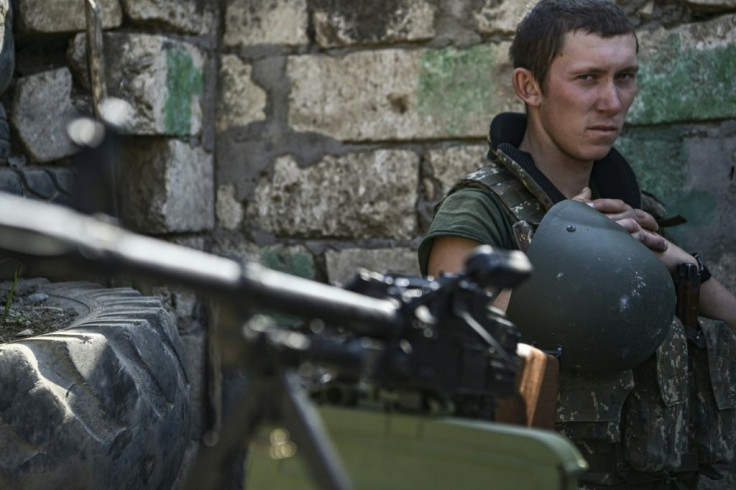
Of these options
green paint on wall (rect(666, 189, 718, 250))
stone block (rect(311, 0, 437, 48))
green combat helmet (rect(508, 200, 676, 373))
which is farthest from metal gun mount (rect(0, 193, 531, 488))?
stone block (rect(311, 0, 437, 48))

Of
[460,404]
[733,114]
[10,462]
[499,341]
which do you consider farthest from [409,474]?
[733,114]

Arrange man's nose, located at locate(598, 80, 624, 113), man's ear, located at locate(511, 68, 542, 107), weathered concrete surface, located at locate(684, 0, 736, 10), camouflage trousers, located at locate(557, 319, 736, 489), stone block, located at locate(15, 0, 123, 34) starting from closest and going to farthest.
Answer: camouflage trousers, located at locate(557, 319, 736, 489), man's nose, located at locate(598, 80, 624, 113), man's ear, located at locate(511, 68, 542, 107), weathered concrete surface, located at locate(684, 0, 736, 10), stone block, located at locate(15, 0, 123, 34)

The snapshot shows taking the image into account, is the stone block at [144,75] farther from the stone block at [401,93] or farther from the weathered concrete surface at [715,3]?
the weathered concrete surface at [715,3]

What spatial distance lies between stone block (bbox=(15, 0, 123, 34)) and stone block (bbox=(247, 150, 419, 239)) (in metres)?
0.83

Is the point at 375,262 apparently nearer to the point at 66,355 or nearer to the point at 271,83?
the point at 271,83

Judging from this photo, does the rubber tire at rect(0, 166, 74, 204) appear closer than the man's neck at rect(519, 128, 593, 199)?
No

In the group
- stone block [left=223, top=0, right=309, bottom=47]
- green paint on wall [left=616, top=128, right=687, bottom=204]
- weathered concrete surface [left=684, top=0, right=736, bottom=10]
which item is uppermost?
weathered concrete surface [left=684, top=0, right=736, bottom=10]

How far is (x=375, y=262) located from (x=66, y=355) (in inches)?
65.3

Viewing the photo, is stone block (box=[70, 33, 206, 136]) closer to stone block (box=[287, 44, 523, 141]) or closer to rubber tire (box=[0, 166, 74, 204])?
rubber tire (box=[0, 166, 74, 204])

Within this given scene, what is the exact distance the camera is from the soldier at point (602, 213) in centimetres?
250

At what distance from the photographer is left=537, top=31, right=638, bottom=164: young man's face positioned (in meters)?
2.79

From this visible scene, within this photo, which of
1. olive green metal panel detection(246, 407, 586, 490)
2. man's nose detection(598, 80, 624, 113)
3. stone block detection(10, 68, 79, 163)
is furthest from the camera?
stone block detection(10, 68, 79, 163)

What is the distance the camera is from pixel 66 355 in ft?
8.02

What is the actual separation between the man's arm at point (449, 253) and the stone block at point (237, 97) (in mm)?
1599
